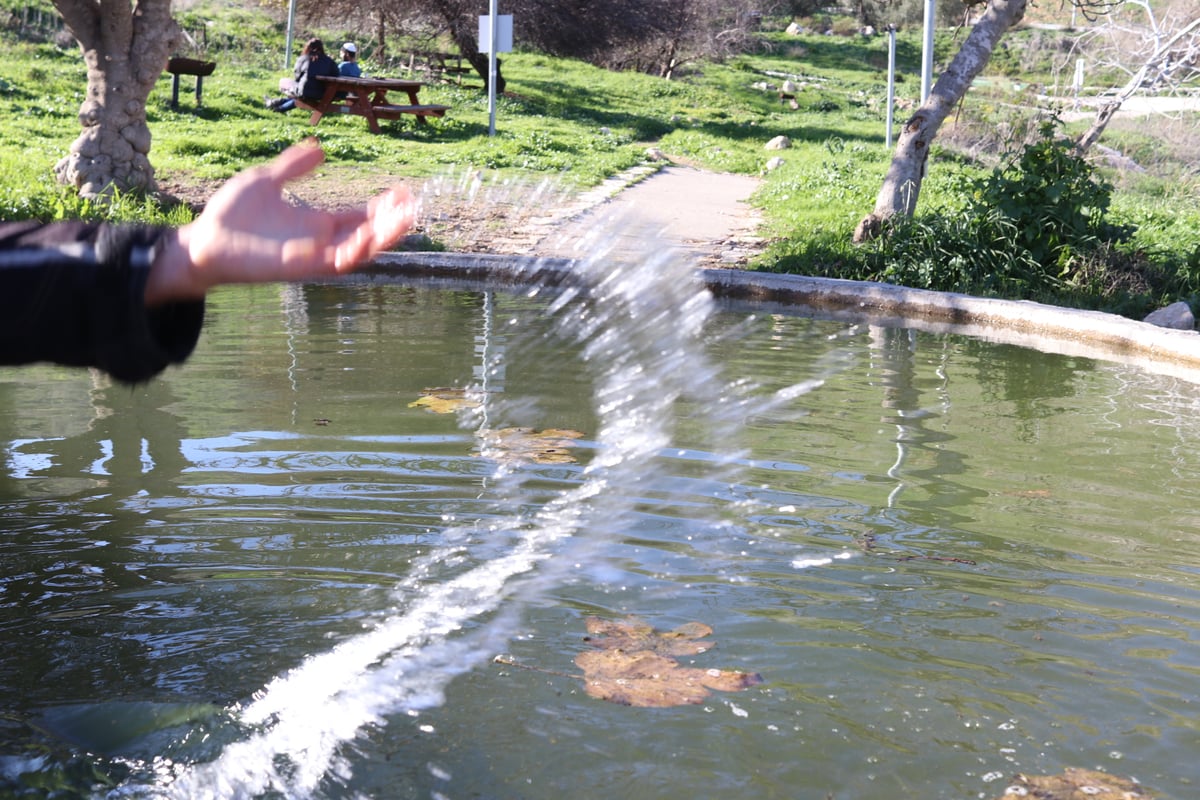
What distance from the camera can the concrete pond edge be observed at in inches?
286

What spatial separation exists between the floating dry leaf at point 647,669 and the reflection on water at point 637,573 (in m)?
0.06

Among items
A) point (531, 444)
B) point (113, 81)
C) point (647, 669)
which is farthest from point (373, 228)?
point (113, 81)

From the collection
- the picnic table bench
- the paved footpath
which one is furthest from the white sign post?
the picnic table bench

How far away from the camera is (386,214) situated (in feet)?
5.48

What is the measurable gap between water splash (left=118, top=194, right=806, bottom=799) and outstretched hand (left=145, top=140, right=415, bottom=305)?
1.14 m

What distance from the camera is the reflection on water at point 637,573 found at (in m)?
2.55

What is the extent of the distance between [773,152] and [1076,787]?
1968 cm

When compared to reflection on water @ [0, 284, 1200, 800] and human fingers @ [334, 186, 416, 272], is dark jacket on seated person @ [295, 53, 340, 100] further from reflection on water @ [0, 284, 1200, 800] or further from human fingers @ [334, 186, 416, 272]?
human fingers @ [334, 186, 416, 272]

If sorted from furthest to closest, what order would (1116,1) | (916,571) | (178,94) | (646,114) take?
1. (646,114)
2. (178,94)
3. (1116,1)
4. (916,571)

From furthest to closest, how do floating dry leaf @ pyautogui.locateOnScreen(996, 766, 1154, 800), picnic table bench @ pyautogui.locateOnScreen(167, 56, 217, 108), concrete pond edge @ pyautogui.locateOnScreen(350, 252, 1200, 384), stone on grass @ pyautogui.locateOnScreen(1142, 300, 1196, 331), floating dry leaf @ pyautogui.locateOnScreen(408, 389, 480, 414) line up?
picnic table bench @ pyautogui.locateOnScreen(167, 56, 217, 108), stone on grass @ pyautogui.locateOnScreen(1142, 300, 1196, 331), concrete pond edge @ pyautogui.locateOnScreen(350, 252, 1200, 384), floating dry leaf @ pyautogui.locateOnScreen(408, 389, 480, 414), floating dry leaf @ pyautogui.locateOnScreen(996, 766, 1154, 800)

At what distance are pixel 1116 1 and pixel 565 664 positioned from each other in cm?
1038

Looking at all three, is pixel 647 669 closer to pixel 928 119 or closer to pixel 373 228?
pixel 373 228

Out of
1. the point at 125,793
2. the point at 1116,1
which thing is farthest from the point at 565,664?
the point at 1116,1

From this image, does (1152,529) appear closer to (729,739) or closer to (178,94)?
(729,739)
